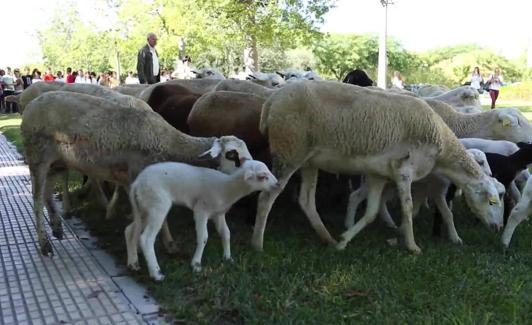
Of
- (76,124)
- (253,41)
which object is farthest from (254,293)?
(253,41)

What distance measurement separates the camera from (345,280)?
4012mm

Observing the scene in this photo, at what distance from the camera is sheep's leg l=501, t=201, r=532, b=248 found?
4871 millimetres

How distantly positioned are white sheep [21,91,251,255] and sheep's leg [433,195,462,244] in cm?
206

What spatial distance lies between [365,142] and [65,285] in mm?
2634

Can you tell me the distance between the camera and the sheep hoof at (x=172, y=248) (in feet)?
15.3

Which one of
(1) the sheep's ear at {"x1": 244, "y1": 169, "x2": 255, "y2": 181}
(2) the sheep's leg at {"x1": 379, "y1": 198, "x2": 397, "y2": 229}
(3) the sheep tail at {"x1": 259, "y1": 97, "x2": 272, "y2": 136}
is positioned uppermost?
(3) the sheep tail at {"x1": 259, "y1": 97, "x2": 272, "y2": 136}

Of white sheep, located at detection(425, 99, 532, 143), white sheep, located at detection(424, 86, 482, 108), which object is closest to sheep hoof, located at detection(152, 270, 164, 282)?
white sheep, located at detection(425, 99, 532, 143)

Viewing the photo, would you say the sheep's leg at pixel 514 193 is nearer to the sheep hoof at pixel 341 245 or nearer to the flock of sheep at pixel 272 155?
the flock of sheep at pixel 272 155

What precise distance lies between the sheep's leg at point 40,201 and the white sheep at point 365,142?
175 centimetres

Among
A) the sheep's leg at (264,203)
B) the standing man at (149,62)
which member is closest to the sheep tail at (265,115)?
the sheep's leg at (264,203)

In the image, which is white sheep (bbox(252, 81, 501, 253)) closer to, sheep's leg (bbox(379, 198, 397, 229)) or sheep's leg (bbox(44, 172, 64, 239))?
sheep's leg (bbox(379, 198, 397, 229))

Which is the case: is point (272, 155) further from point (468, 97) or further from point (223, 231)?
point (468, 97)

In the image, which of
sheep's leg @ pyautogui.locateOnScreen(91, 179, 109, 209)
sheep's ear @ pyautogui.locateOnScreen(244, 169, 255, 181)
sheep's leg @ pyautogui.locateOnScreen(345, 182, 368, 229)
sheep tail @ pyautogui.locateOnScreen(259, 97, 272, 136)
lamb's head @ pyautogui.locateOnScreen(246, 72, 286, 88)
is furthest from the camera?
lamb's head @ pyautogui.locateOnScreen(246, 72, 286, 88)

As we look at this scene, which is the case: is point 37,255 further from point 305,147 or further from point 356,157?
point 356,157
